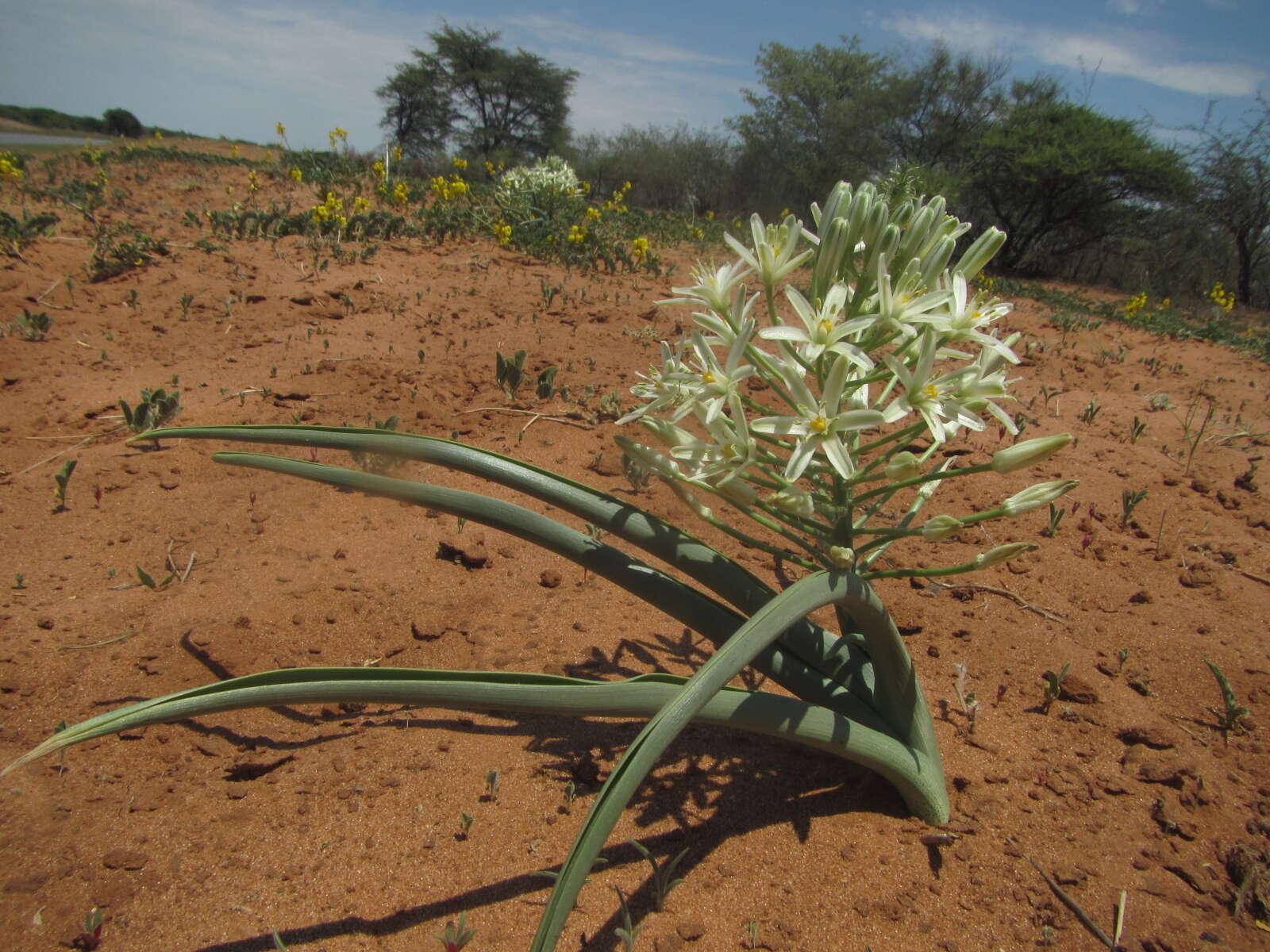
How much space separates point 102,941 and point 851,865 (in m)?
1.30

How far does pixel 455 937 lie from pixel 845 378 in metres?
1.12

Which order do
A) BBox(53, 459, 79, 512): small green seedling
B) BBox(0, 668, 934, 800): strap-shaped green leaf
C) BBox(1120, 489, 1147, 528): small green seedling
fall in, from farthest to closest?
BBox(1120, 489, 1147, 528): small green seedling
BBox(53, 459, 79, 512): small green seedling
BBox(0, 668, 934, 800): strap-shaped green leaf

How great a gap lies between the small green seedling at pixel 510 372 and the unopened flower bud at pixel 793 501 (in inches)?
88.4

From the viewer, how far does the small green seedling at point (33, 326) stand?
377 centimetres

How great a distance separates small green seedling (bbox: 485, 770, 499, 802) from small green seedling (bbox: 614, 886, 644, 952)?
1.19 feet

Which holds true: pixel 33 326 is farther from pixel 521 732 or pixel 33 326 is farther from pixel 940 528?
pixel 940 528

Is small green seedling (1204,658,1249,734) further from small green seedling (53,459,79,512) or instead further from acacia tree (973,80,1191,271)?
acacia tree (973,80,1191,271)

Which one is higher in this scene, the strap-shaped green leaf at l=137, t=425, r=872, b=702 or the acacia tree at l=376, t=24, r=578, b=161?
the acacia tree at l=376, t=24, r=578, b=161

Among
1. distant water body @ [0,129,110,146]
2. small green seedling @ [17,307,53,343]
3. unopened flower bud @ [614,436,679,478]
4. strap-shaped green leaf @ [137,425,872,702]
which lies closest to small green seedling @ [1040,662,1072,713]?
strap-shaped green leaf @ [137,425,872,702]

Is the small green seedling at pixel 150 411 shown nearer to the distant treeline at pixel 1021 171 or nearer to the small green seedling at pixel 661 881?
the small green seedling at pixel 661 881

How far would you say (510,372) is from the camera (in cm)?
338

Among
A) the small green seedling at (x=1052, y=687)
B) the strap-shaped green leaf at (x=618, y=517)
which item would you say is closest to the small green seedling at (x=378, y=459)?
the strap-shaped green leaf at (x=618, y=517)

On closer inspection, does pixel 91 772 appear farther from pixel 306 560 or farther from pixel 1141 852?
pixel 1141 852

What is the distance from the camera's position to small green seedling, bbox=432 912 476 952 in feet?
3.87
